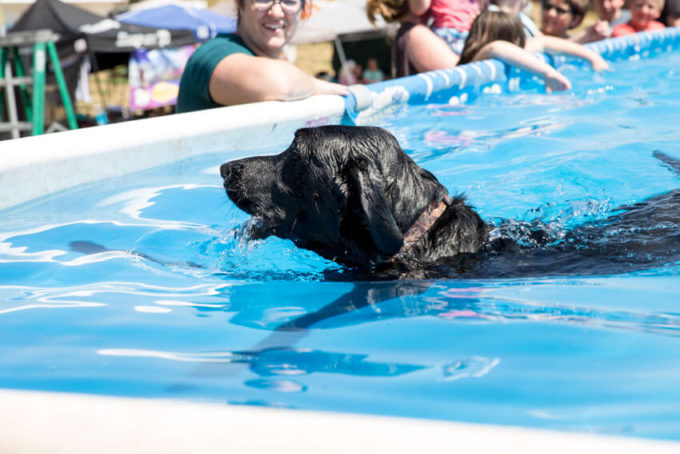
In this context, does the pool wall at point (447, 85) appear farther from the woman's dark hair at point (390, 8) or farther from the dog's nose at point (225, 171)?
the dog's nose at point (225, 171)

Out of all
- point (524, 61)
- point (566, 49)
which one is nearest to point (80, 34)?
point (524, 61)

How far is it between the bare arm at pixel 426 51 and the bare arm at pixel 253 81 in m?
2.14

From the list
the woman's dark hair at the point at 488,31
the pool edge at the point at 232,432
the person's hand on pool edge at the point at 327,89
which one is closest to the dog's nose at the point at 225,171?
the pool edge at the point at 232,432

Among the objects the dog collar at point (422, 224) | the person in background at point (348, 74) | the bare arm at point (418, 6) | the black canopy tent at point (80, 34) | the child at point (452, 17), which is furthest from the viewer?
the person in background at point (348, 74)

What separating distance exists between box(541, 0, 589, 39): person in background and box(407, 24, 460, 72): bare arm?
330 cm

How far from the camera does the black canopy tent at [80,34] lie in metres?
9.80

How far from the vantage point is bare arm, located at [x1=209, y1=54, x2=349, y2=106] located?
179 inches

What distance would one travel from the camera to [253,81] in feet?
15.1

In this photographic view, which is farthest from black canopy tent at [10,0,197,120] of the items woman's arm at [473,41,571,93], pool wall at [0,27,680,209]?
pool wall at [0,27,680,209]

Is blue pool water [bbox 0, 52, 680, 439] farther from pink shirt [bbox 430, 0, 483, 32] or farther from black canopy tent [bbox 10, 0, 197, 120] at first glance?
black canopy tent [bbox 10, 0, 197, 120]

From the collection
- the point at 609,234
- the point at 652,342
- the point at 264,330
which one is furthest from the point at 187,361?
the point at 609,234

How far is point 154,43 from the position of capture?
34.3ft

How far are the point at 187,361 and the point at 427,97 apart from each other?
4751 mm

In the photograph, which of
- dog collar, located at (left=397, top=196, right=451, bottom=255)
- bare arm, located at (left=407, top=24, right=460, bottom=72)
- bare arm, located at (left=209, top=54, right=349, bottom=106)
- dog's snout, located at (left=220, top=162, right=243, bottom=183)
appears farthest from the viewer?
bare arm, located at (left=407, top=24, right=460, bottom=72)
